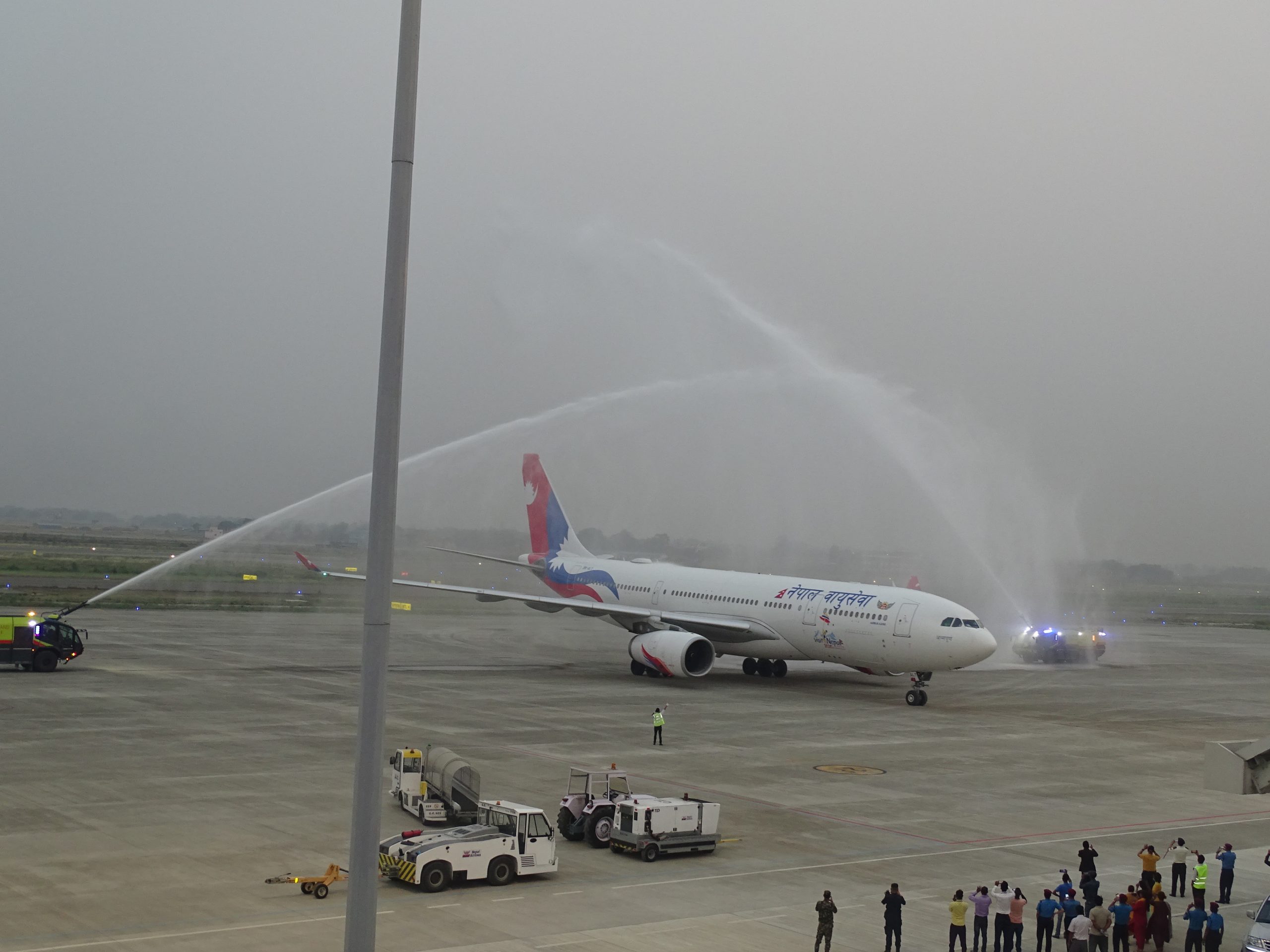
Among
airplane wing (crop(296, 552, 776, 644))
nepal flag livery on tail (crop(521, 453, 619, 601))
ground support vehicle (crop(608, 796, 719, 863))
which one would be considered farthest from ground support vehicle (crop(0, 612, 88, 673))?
ground support vehicle (crop(608, 796, 719, 863))

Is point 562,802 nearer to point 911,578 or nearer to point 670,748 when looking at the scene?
point 670,748

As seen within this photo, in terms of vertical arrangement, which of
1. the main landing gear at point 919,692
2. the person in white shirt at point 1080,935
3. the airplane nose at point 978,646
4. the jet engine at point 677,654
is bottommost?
the person in white shirt at point 1080,935

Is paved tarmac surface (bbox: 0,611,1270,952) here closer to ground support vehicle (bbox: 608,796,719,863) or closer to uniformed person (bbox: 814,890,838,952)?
ground support vehicle (bbox: 608,796,719,863)

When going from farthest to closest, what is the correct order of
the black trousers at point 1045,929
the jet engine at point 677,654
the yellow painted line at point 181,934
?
the jet engine at point 677,654 < the black trousers at point 1045,929 < the yellow painted line at point 181,934

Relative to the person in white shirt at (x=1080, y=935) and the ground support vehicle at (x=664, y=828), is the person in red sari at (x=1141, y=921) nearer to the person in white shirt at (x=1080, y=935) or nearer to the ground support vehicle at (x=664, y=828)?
Answer: the person in white shirt at (x=1080, y=935)

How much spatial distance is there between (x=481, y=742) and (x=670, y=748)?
16.6 feet

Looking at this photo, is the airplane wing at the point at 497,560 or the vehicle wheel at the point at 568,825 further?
the airplane wing at the point at 497,560

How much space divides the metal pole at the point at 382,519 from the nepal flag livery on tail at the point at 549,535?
49.4 meters

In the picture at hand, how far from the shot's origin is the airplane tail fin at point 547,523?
61.5m

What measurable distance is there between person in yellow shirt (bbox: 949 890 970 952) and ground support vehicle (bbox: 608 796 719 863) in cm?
607

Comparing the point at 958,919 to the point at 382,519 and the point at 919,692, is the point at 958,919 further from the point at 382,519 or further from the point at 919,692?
the point at 919,692

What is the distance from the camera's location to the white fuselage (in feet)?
145

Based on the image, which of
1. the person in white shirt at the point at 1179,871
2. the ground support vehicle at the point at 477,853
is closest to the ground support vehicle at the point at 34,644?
the ground support vehicle at the point at 477,853

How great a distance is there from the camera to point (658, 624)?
2053 inches
